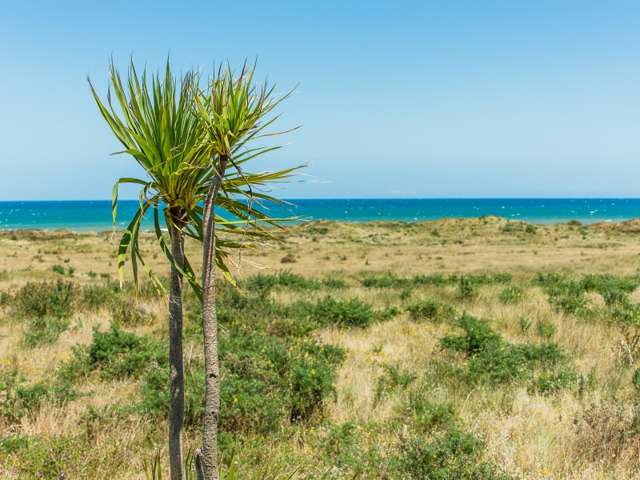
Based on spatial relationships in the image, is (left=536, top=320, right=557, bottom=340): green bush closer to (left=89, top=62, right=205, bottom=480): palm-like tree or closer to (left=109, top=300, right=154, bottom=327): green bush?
(left=109, top=300, right=154, bottom=327): green bush

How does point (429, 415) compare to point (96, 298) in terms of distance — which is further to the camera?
point (96, 298)

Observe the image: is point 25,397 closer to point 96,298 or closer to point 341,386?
point 341,386

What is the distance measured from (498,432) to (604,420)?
95 cm

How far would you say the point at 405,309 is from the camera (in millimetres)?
12469

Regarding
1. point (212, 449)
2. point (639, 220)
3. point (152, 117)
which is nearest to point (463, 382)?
point (212, 449)

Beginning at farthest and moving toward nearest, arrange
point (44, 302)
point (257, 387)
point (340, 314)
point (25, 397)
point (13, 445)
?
point (44, 302)
point (340, 314)
point (257, 387)
point (25, 397)
point (13, 445)

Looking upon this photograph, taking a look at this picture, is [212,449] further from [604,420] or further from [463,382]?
[463,382]

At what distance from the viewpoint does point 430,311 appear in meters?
11.8

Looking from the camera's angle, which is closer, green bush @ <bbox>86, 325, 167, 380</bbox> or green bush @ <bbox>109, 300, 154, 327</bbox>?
green bush @ <bbox>86, 325, 167, 380</bbox>

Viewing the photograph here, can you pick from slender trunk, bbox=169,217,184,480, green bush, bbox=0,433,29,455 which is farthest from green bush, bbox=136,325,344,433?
slender trunk, bbox=169,217,184,480

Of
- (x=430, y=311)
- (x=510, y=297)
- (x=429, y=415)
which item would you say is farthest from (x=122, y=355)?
(x=510, y=297)

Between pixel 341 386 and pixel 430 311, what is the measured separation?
554 cm

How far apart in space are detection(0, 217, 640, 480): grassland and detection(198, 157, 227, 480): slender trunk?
398 millimetres

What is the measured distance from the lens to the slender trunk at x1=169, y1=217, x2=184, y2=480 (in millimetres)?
2451
